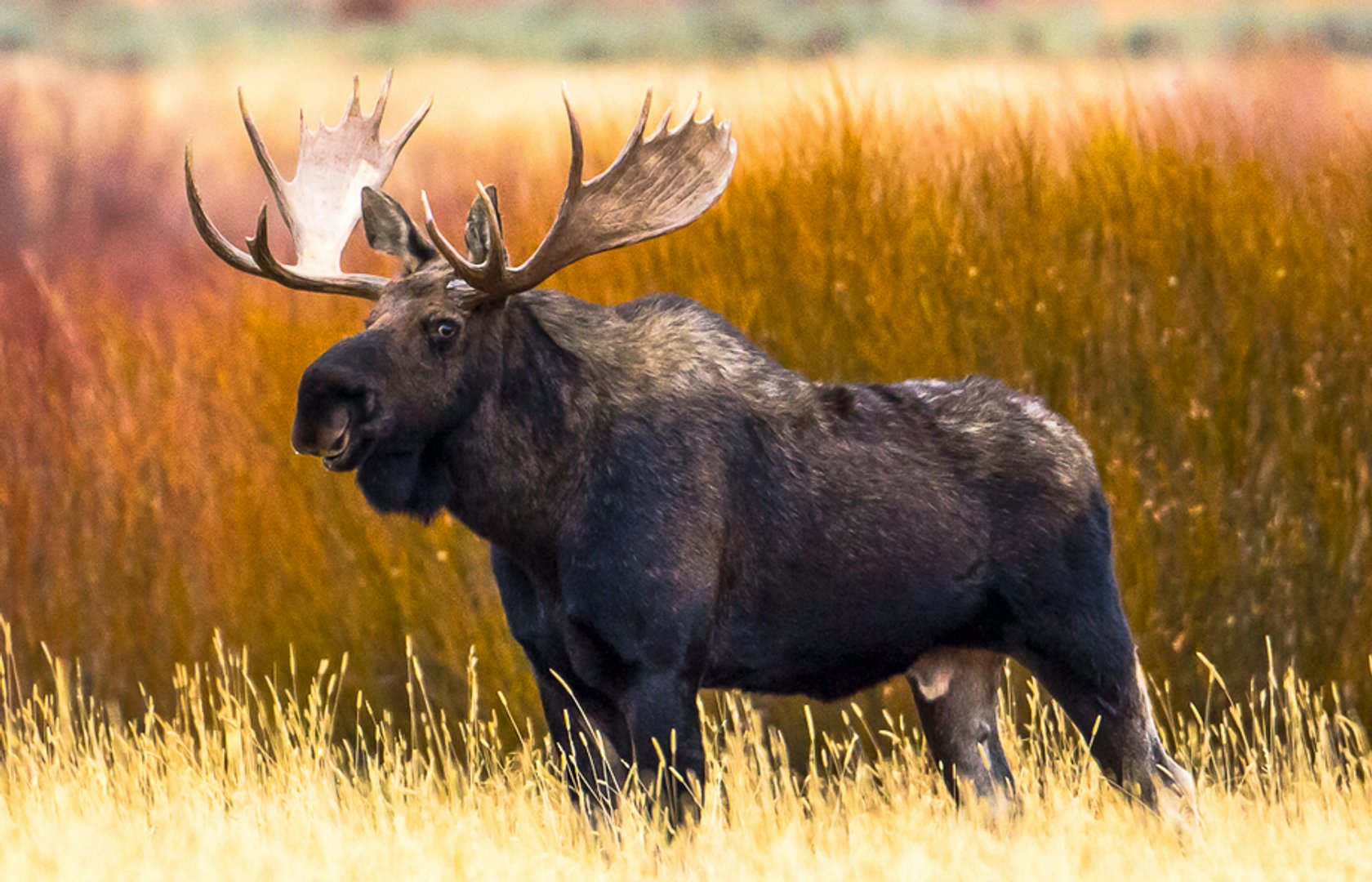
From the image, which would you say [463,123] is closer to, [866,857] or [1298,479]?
[1298,479]

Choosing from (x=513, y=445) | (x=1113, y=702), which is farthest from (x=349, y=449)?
(x=1113, y=702)

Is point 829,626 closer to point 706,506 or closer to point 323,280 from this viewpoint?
point 706,506

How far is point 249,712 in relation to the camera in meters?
7.13

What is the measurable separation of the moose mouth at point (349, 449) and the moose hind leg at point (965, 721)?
1.65 m

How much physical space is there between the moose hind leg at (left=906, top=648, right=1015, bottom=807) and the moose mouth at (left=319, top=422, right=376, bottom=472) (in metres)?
1.65

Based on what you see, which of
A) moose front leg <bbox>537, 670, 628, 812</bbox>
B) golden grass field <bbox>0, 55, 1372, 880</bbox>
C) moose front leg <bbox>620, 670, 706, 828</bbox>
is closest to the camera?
moose front leg <bbox>620, 670, 706, 828</bbox>

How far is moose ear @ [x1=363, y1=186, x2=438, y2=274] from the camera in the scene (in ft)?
16.9

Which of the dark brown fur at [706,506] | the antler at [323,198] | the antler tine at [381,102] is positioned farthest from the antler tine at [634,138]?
the antler tine at [381,102]

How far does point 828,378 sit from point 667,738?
250cm

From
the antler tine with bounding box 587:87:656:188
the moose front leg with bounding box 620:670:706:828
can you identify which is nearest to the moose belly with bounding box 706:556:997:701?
the moose front leg with bounding box 620:670:706:828

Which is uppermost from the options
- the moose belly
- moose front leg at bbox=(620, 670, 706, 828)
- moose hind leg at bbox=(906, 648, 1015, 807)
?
the moose belly

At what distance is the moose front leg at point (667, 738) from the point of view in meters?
4.80

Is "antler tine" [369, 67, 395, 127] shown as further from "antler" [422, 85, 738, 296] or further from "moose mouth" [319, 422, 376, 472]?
"moose mouth" [319, 422, 376, 472]

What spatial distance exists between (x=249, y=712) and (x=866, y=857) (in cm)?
287
